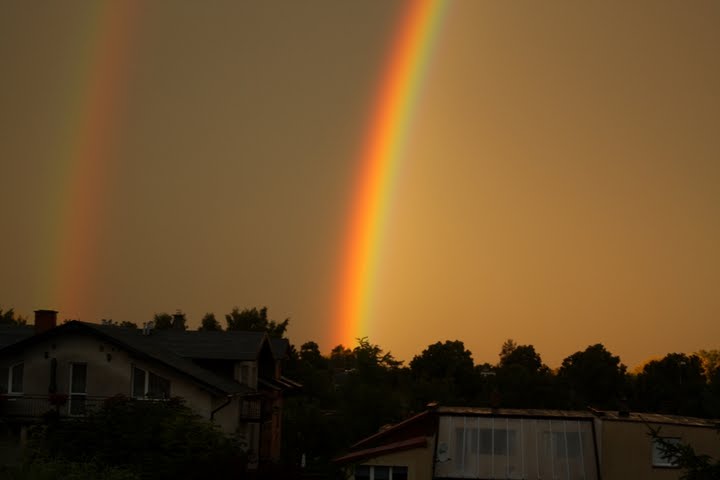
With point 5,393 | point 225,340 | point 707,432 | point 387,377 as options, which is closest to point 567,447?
point 707,432

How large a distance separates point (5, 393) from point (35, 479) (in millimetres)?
19746

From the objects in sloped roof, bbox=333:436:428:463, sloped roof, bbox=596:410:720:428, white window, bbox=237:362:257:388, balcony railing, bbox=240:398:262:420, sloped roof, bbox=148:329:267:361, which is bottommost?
sloped roof, bbox=333:436:428:463

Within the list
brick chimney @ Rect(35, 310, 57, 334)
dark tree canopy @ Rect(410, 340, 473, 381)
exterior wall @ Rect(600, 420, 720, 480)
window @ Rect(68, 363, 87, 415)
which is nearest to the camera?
exterior wall @ Rect(600, 420, 720, 480)

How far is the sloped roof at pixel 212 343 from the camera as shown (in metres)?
49.7

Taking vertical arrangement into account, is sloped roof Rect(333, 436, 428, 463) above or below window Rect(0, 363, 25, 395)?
below

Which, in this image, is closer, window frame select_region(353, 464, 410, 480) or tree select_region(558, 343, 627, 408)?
window frame select_region(353, 464, 410, 480)

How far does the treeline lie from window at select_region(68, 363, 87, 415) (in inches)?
625

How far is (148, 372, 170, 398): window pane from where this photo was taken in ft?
139

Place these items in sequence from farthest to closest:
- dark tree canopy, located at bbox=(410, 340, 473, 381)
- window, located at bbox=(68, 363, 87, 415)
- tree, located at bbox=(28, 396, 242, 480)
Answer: dark tree canopy, located at bbox=(410, 340, 473, 381) → window, located at bbox=(68, 363, 87, 415) → tree, located at bbox=(28, 396, 242, 480)

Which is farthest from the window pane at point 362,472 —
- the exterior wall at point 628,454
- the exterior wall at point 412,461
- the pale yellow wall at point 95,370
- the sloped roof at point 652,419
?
the sloped roof at point 652,419

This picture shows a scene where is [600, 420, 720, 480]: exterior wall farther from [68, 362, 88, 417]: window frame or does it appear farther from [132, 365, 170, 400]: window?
[68, 362, 88, 417]: window frame

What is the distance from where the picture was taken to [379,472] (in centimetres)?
3819

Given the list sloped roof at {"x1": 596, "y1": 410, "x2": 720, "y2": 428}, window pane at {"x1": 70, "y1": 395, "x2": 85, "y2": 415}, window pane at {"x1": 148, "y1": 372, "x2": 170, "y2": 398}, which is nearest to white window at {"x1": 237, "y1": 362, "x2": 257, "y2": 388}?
window pane at {"x1": 148, "y1": 372, "x2": 170, "y2": 398}

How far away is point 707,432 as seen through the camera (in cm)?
3784
